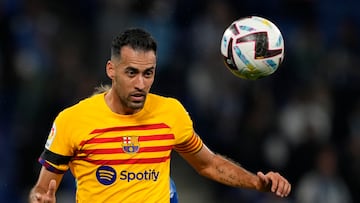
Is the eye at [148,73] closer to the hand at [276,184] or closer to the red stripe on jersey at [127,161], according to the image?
the red stripe on jersey at [127,161]

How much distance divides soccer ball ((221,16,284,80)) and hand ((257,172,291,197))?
0.84 meters

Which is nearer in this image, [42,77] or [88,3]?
[42,77]

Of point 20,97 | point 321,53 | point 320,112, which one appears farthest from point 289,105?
point 20,97

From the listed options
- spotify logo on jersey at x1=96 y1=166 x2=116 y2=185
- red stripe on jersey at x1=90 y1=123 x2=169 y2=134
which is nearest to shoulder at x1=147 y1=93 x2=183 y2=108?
red stripe on jersey at x1=90 y1=123 x2=169 y2=134

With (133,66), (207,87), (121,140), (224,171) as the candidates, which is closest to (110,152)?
(121,140)

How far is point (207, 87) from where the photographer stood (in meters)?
12.0

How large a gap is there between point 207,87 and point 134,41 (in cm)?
601

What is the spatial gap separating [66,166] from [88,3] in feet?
22.3

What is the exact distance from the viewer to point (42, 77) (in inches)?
458

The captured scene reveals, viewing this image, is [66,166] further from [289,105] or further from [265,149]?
[289,105]

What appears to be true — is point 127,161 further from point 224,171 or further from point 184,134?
point 224,171

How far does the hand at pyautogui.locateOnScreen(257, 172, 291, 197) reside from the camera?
241 inches

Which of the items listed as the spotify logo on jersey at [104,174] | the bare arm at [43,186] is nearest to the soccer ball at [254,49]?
the spotify logo on jersey at [104,174]

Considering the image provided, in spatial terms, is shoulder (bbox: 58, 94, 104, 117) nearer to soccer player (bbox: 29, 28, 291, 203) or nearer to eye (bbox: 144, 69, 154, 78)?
soccer player (bbox: 29, 28, 291, 203)
